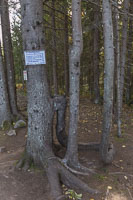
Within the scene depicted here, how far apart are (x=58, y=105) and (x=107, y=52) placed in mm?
1673

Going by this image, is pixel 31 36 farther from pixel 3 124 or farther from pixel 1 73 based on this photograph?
pixel 3 124

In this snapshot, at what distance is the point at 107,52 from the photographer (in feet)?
11.7

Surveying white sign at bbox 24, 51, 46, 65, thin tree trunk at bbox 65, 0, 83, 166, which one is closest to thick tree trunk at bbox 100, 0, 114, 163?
thin tree trunk at bbox 65, 0, 83, 166

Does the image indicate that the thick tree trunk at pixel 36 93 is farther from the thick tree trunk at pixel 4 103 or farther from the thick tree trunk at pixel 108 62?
the thick tree trunk at pixel 4 103

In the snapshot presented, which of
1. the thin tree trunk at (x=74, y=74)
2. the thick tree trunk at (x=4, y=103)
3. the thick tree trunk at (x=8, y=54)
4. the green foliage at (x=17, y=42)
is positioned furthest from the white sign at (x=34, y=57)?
the green foliage at (x=17, y=42)

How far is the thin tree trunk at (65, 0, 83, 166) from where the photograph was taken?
10.6 ft

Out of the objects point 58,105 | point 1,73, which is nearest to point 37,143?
point 58,105

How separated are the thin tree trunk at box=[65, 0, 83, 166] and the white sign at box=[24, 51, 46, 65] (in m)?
0.69

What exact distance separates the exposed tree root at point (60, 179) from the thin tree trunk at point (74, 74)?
0.93 feet

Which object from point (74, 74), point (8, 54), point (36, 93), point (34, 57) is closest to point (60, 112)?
point (36, 93)

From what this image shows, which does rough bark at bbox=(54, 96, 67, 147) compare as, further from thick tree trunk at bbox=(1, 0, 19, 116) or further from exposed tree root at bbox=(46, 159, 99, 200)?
thick tree trunk at bbox=(1, 0, 19, 116)

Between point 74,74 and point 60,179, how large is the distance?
231 centimetres

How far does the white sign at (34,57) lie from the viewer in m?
3.52

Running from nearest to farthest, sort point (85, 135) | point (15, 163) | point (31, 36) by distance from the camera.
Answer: point (31, 36) → point (15, 163) → point (85, 135)
